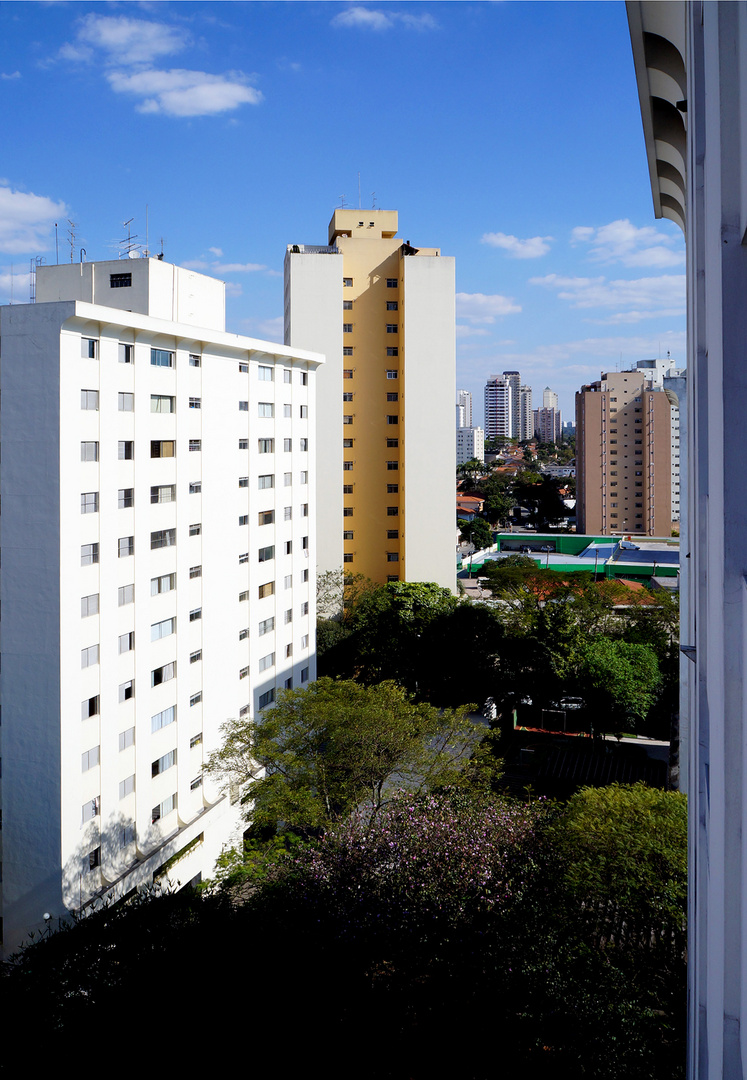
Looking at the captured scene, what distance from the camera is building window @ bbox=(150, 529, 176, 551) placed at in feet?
66.4

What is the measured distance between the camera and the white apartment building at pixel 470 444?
172125 mm

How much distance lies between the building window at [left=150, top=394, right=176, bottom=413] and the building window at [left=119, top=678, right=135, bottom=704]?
6.90 metres

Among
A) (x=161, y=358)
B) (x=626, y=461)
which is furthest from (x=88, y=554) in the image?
(x=626, y=461)

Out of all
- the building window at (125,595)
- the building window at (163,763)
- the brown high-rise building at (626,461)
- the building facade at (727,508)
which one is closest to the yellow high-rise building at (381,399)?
the building window at (163,763)

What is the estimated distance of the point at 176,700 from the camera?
21.1 metres

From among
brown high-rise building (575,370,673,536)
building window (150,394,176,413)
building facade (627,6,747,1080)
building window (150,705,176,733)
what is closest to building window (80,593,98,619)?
building window (150,705,176,733)

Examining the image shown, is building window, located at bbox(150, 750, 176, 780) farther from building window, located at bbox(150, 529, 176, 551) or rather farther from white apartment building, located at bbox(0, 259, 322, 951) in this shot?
building window, located at bbox(150, 529, 176, 551)

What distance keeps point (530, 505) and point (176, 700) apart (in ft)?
254

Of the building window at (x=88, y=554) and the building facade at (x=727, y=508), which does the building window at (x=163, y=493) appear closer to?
the building window at (x=88, y=554)

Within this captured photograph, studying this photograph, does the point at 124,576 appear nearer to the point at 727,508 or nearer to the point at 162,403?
the point at 162,403

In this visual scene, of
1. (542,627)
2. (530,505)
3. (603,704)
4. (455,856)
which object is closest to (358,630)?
(542,627)

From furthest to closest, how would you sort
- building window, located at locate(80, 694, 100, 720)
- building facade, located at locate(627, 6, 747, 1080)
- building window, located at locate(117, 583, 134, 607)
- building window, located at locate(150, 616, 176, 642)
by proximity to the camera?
building window, located at locate(150, 616, 176, 642) → building window, located at locate(117, 583, 134, 607) → building window, located at locate(80, 694, 100, 720) → building facade, located at locate(627, 6, 747, 1080)

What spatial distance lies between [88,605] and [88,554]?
1.16 meters

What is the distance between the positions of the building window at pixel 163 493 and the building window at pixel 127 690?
15.2ft
